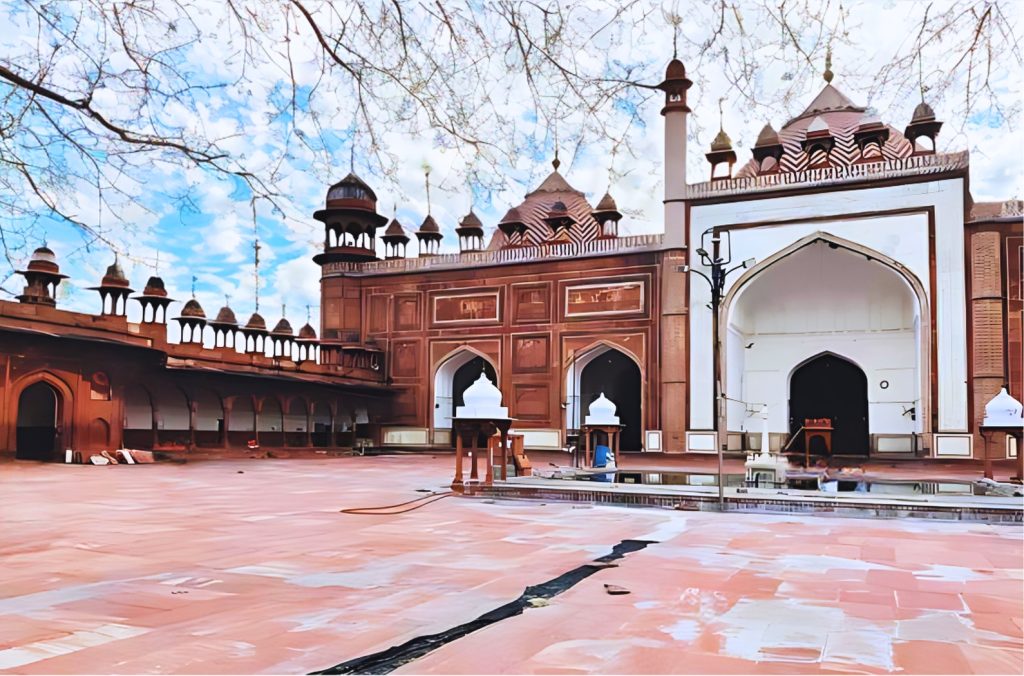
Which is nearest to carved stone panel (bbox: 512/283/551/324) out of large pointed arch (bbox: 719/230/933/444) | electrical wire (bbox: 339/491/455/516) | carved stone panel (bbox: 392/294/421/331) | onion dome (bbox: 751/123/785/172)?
carved stone panel (bbox: 392/294/421/331)

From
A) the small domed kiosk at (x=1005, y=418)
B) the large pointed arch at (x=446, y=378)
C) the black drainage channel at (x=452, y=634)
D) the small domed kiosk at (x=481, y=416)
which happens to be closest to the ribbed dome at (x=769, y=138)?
the large pointed arch at (x=446, y=378)

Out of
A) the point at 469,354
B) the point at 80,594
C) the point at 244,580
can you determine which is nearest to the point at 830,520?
the point at 244,580

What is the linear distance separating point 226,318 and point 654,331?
10.2 m

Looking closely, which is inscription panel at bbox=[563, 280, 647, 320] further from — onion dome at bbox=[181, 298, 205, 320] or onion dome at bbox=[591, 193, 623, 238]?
onion dome at bbox=[181, 298, 205, 320]

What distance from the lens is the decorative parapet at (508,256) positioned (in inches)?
785

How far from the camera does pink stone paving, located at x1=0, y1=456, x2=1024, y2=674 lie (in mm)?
2773

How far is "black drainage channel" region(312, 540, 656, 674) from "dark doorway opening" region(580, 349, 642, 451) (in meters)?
17.0

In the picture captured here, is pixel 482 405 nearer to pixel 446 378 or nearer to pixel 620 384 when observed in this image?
pixel 620 384

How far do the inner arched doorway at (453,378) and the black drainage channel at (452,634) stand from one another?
17.1m

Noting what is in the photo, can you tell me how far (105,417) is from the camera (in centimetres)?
1514

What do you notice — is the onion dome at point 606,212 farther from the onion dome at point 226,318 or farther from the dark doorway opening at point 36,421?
the dark doorway opening at point 36,421

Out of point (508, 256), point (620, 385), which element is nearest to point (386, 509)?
point (508, 256)

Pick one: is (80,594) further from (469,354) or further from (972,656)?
(469,354)

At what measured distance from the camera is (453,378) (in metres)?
22.9
